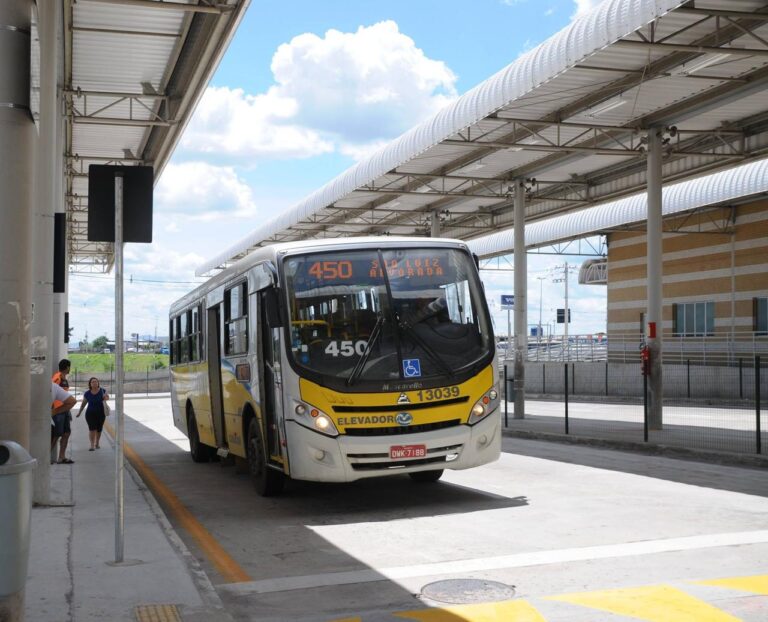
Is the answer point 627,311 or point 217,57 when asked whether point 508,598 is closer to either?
point 217,57

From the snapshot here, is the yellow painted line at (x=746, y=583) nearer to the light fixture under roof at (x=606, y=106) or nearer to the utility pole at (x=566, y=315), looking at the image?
the light fixture under roof at (x=606, y=106)

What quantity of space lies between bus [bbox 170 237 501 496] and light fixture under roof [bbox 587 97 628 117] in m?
9.19

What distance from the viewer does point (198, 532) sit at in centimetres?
1049

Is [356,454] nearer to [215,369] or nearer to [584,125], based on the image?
[215,369]

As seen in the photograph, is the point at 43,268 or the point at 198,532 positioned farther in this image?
the point at 43,268

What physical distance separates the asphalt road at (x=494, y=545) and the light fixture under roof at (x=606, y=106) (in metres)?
8.05

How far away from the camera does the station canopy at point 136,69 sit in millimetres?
17062

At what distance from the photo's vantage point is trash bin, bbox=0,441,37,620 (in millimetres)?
5223

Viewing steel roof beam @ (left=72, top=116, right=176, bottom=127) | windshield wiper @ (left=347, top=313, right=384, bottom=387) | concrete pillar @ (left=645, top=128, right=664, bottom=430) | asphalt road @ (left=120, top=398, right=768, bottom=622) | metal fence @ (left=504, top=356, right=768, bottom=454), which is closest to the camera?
asphalt road @ (left=120, top=398, right=768, bottom=622)

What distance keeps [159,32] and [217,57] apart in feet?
4.01

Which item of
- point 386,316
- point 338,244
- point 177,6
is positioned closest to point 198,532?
point 386,316

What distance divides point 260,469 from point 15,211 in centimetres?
645

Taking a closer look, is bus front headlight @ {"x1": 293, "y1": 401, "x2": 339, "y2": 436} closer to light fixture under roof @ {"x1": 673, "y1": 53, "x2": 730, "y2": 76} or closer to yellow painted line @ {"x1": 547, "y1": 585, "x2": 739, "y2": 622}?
yellow painted line @ {"x1": 547, "y1": 585, "x2": 739, "y2": 622}

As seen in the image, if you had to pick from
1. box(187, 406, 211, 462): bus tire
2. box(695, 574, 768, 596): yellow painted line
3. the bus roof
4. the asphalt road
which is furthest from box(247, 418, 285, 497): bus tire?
box(695, 574, 768, 596): yellow painted line
